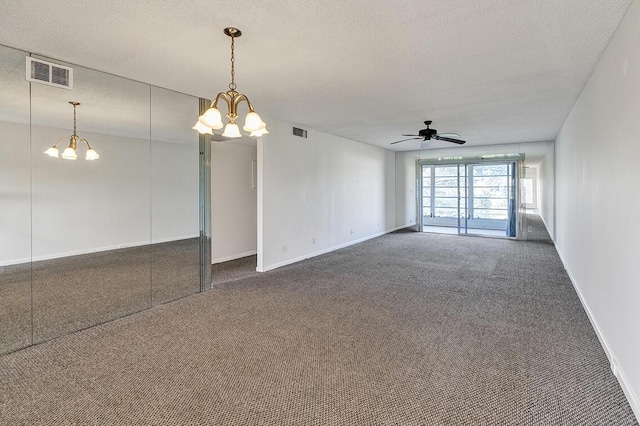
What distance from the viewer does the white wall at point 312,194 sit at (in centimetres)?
593

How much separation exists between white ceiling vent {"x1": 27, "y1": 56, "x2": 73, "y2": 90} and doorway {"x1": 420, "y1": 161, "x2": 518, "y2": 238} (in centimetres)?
982

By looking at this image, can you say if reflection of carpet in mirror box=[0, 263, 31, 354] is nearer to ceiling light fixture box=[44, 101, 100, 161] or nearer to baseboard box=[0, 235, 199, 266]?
baseboard box=[0, 235, 199, 266]

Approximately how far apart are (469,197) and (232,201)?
8596 millimetres

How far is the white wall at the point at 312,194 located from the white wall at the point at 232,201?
1.15 m

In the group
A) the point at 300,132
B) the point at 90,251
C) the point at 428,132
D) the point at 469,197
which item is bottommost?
the point at 90,251

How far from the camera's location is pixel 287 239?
21.0ft

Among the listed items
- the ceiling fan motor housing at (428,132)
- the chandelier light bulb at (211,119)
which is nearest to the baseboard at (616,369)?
the chandelier light bulb at (211,119)

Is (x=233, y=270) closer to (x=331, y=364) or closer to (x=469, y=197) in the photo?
(x=331, y=364)

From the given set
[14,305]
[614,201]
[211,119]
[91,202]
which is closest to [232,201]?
[91,202]

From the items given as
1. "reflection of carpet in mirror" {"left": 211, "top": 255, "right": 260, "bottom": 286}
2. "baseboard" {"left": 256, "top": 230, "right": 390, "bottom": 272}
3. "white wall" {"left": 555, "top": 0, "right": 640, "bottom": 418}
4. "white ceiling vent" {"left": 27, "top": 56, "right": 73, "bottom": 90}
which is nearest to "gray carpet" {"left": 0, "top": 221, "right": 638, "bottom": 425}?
"white wall" {"left": 555, "top": 0, "right": 640, "bottom": 418}

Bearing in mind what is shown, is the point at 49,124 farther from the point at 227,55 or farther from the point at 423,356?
the point at 423,356

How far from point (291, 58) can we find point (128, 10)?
1427mm

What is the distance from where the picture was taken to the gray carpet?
2125 mm

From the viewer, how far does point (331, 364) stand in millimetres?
2719
